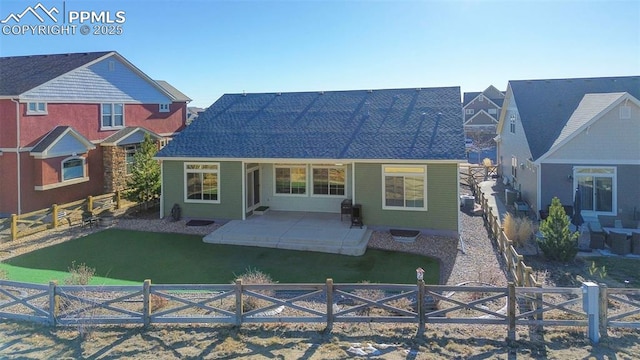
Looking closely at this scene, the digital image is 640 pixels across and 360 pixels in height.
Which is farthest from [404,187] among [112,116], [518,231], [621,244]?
[112,116]

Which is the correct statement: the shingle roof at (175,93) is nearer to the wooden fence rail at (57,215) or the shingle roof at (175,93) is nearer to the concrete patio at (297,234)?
the wooden fence rail at (57,215)

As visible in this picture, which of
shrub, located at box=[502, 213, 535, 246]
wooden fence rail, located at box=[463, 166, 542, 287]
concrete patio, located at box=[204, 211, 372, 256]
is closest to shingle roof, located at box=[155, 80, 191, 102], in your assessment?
concrete patio, located at box=[204, 211, 372, 256]

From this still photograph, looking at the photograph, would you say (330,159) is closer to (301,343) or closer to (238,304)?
(238,304)

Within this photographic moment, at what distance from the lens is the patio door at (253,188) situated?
19.0 m

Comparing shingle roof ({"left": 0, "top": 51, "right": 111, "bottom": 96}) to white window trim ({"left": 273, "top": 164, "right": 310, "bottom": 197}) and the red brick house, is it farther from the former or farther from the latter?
white window trim ({"left": 273, "top": 164, "right": 310, "bottom": 197})

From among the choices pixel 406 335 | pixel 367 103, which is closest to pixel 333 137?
pixel 367 103

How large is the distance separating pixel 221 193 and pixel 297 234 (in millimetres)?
4360

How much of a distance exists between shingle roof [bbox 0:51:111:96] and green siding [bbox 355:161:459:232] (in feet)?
49.7

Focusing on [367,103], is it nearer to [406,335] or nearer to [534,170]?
[534,170]

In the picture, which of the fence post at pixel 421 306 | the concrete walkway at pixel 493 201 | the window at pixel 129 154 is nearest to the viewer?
the fence post at pixel 421 306

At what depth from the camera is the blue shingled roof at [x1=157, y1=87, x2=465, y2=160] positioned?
56.7 ft

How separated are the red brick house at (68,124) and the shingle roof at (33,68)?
1.7 inches

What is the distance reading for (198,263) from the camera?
13.6 meters

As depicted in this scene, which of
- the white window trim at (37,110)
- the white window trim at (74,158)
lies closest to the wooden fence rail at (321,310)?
the white window trim at (74,158)
